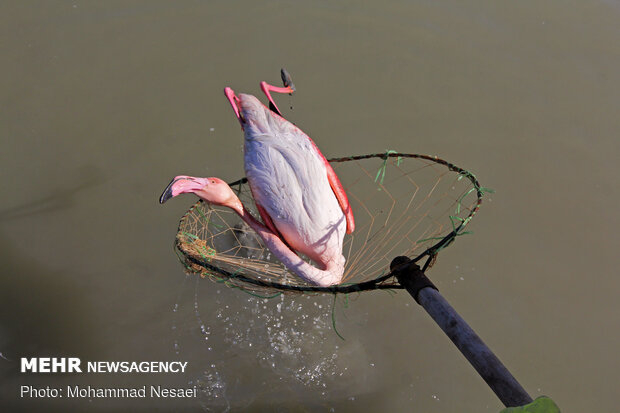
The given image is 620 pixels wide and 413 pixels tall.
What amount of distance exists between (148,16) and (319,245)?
2966 millimetres

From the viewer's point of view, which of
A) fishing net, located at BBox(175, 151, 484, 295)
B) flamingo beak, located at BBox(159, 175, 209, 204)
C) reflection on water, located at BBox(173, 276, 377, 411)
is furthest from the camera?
fishing net, located at BBox(175, 151, 484, 295)

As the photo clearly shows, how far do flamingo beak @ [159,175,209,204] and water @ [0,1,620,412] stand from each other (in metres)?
1.16

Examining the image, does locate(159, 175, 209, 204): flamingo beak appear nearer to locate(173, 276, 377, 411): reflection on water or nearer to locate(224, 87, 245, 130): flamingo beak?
locate(224, 87, 245, 130): flamingo beak

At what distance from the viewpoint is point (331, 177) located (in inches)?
96.8

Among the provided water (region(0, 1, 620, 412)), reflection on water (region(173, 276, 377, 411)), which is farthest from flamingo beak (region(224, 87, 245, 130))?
reflection on water (region(173, 276, 377, 411))

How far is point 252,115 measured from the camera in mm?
2537

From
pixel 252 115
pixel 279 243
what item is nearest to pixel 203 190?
pixel 279 243

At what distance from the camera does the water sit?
293 cm

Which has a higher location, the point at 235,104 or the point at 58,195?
the point at 58,195

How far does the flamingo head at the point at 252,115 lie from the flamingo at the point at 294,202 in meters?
0.05

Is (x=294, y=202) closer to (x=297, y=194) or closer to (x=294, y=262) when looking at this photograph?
(x=297, y=194)

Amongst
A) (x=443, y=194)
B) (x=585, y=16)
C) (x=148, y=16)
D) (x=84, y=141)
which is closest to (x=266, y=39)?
(x=148, y=16)

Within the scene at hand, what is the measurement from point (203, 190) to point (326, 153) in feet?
5.26

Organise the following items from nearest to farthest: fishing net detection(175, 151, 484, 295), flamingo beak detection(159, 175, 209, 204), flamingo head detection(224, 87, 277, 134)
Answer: flamingo beak detection(159, 175, 209, 204) < flamingo head detection(224, 87, 277, 134) < fishing net detection(175, 151, 484, 295)
